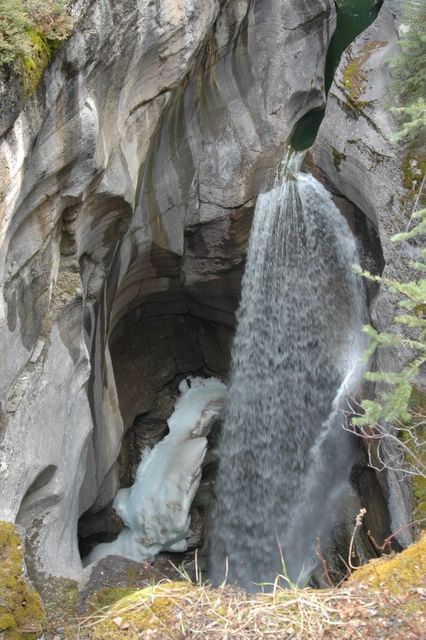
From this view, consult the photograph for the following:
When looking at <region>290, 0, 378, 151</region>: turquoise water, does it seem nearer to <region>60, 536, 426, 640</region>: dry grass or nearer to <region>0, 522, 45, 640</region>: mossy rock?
<region>0, 522, 45, 640</region>: mossy rock

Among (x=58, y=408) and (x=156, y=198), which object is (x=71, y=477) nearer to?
(x=58, y=408)

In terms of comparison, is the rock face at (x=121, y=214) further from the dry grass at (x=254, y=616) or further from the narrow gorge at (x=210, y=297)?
the dry grass at (x=254, y=616)

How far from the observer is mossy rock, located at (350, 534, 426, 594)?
2883mm

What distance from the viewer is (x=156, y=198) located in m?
9.90

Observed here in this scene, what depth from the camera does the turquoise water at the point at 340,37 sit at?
13102 millimetres

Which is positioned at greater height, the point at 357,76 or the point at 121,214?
the point at 357,76

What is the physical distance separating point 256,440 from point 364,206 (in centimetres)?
466

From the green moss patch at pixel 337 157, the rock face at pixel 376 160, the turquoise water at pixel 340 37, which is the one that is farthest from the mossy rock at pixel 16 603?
the turquoise water at pixel 340 37

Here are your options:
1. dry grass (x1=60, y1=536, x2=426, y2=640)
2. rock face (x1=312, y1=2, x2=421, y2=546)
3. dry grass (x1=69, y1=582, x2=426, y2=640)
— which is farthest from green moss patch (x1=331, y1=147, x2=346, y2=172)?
dry grass (x1=69, y1=582, x2=426, y2=640)

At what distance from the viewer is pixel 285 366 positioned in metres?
11.3

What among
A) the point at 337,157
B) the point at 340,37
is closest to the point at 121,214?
the point at 337,157

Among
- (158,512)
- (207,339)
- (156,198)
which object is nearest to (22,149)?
(156,198)

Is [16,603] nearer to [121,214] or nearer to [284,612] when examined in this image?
[284,612]

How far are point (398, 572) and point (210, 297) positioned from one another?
9.49 metres
